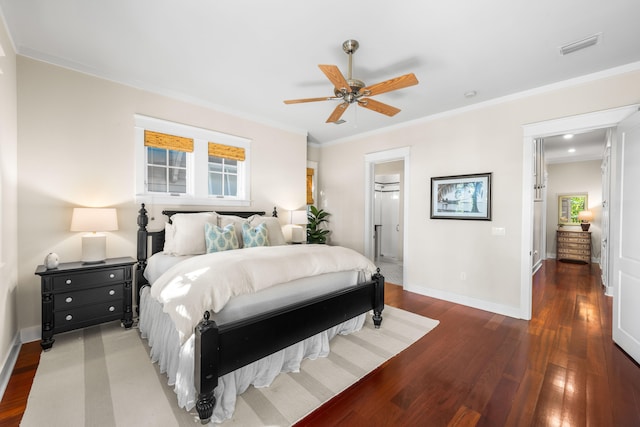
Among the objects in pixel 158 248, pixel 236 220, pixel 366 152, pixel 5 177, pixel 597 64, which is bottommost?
pixel 158 248

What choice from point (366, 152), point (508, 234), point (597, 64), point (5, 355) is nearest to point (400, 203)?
point (366, 152)

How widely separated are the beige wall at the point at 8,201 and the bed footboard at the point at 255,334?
5.86ft

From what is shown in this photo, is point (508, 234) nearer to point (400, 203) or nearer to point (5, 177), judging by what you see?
point (400, 203)

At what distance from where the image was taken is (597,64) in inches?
112

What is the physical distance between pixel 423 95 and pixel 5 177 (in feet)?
14.6

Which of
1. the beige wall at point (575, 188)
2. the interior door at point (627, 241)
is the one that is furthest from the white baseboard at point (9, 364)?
the beige wall at point (575, 188)

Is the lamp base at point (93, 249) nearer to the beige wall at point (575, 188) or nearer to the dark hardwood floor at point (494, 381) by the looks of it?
the dark hardwood floor at point (494, 381)

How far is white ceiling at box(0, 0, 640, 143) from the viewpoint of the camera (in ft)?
6.94

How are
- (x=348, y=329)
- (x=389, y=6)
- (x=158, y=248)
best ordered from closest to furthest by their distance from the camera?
(x=389, y=6) → (x=348, y=329) → (x=158, y=248)

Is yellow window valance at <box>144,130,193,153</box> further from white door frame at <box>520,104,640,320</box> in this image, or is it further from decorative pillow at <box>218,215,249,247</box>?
white door frame at <box>520,104,640,320</box>

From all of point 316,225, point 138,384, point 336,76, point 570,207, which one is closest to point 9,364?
point 138,384

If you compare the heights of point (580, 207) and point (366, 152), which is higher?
point (366, 152)

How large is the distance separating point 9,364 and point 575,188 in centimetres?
1091

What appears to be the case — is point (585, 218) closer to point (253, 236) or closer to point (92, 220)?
point (253, 236)
